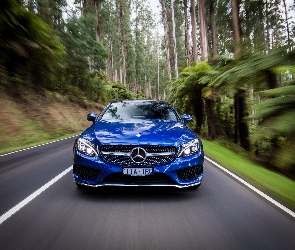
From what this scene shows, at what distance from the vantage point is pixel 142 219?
12.2 ft

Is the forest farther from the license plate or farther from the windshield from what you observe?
the license plate

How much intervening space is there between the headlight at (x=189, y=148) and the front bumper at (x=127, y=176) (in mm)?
74

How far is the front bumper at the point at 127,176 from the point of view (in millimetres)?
4277

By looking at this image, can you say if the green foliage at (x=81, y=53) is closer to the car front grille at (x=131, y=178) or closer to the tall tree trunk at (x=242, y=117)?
the tall tree trunk at (x=242, y=117)

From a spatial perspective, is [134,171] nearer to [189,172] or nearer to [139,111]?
[189,172]

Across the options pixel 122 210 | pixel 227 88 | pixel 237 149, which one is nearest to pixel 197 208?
pixel 122 210

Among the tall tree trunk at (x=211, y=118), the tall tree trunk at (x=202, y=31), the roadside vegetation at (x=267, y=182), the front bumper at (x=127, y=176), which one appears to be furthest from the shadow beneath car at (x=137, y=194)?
the tall tree trunk at (x=202, y=31)

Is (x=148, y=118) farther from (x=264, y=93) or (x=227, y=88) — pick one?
(x=227, y=88)

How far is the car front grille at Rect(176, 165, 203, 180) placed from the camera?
14.5 ft

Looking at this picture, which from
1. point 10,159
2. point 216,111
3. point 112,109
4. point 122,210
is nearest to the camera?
point 122,210

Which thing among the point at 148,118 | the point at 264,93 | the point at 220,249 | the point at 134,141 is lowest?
the point at 220,249

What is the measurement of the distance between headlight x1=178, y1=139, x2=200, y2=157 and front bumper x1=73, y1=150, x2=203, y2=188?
74 millimetres

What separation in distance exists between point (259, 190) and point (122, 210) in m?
2.51

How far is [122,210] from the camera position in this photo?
13.2 ft
